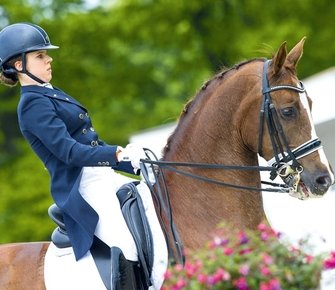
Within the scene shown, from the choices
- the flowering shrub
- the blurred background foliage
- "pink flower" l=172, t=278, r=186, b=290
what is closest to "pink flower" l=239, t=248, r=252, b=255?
the flowering shrub

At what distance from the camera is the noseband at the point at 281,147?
6840 mm

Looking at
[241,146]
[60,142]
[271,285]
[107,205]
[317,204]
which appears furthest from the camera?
[317,204]

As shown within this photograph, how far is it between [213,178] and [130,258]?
84 cm

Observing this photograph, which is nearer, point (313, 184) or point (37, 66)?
point (313, 184)

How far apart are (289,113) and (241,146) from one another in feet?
1.46

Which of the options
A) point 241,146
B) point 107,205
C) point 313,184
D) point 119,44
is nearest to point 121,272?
point 107,205

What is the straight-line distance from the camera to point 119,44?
80.0 feet

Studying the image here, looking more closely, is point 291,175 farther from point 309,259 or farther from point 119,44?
point 119,44

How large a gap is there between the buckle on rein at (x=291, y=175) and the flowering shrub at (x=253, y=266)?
1.16 meters

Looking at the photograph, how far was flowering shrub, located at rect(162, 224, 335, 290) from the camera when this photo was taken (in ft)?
17.8

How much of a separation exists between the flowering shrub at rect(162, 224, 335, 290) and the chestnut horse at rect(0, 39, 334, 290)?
123 centimetres

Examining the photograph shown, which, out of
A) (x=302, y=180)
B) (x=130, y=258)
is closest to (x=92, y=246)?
(x=130, y=258)

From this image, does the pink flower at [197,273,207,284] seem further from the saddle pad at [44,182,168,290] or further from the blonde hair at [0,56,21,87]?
the blonde hair at [0,56,21,87]

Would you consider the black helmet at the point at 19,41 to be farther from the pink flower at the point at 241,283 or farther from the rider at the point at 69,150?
the pink flower at the point at 241,283
